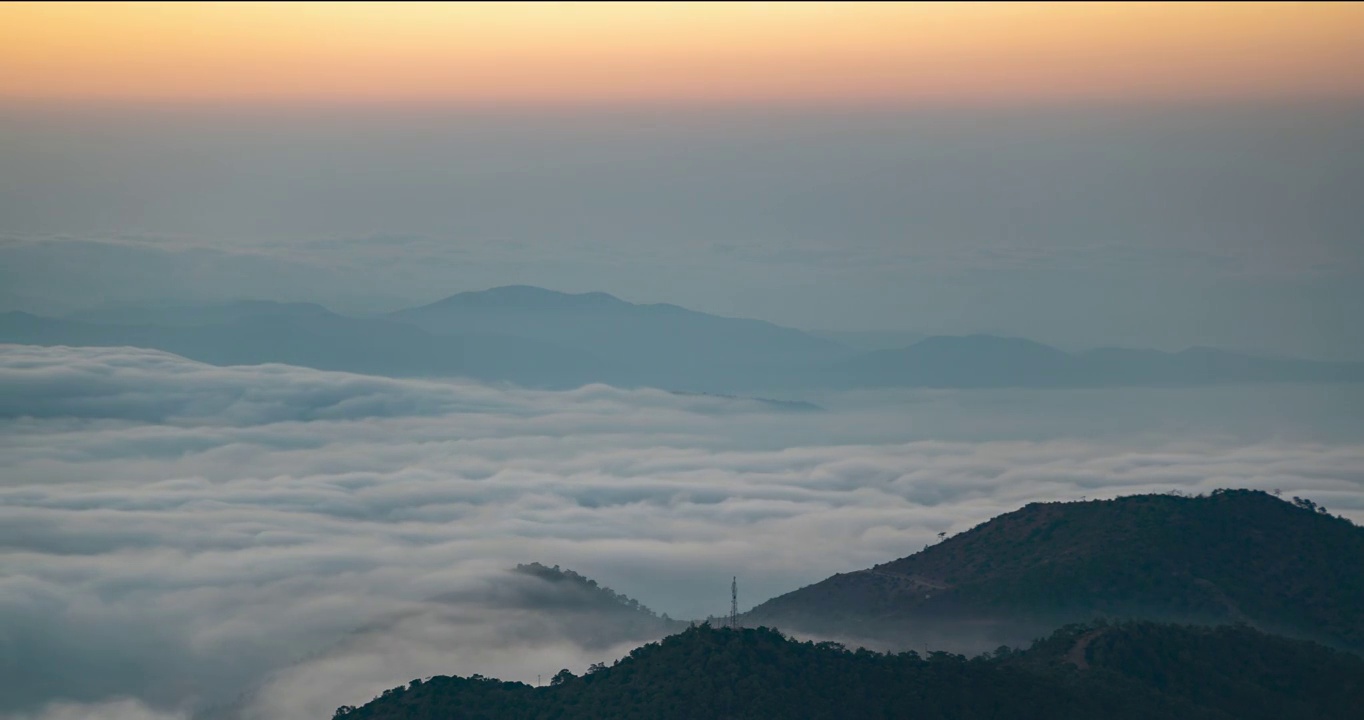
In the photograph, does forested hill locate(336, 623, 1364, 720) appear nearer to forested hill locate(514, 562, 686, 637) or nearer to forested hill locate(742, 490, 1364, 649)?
forested hill locate(742, 490, 1364, 649)

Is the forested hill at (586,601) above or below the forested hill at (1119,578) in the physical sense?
above

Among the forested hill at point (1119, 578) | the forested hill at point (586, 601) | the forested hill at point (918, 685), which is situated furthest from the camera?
the forested hill at point (586, 601)

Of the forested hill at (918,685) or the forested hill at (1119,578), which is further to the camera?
the forested hill at (1119,578)

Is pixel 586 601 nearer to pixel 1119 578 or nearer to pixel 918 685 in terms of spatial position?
pixel 1119 578

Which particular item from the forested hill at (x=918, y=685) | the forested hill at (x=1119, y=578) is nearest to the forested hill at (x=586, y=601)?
the forested hill at (x=1119, y=578)

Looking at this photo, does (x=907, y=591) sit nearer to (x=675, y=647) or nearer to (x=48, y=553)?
(x=675, y=647)

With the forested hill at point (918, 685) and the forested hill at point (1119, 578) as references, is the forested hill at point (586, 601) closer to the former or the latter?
the forested hill at point (1119, 578)

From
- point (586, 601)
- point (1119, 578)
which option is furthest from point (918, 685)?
point (586, 601)

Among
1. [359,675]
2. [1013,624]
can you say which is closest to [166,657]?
[359,675]
